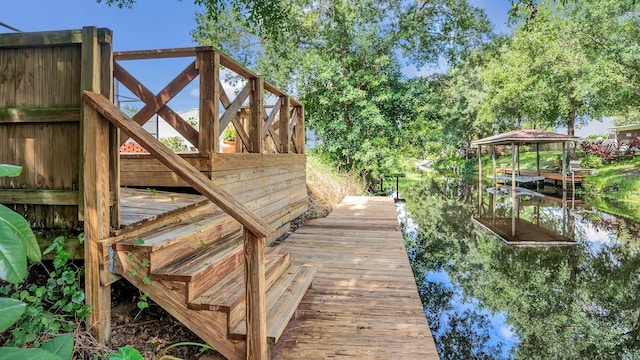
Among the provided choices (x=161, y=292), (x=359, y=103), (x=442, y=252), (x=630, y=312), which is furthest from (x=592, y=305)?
(x=359, y=103)

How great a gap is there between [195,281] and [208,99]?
1767 millimetres

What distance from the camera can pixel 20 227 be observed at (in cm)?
101

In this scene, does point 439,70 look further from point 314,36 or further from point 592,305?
point 592,305

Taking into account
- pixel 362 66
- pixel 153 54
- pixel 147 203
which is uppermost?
pixel 362 66

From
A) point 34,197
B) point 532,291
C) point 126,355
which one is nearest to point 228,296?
point 126,355

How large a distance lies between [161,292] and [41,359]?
1.33 metres

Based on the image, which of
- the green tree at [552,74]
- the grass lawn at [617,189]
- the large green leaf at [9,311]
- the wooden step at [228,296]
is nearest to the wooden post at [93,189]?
the wooden step at [228,296]

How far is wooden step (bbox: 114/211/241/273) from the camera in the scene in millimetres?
2070

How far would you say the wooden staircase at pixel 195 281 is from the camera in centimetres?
206

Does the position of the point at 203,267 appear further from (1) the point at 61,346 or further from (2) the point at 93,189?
(1) the point at 61,346

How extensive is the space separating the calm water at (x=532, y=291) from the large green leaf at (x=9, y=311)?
11.6ft

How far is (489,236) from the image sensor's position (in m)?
7.82

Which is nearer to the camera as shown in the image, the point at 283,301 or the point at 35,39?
the point at 35,39

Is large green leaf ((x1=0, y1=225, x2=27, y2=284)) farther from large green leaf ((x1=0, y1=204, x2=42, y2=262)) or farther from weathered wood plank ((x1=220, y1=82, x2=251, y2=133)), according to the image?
weathered wood plank ((x1=220, y1=82, x2=251, y2=133))
